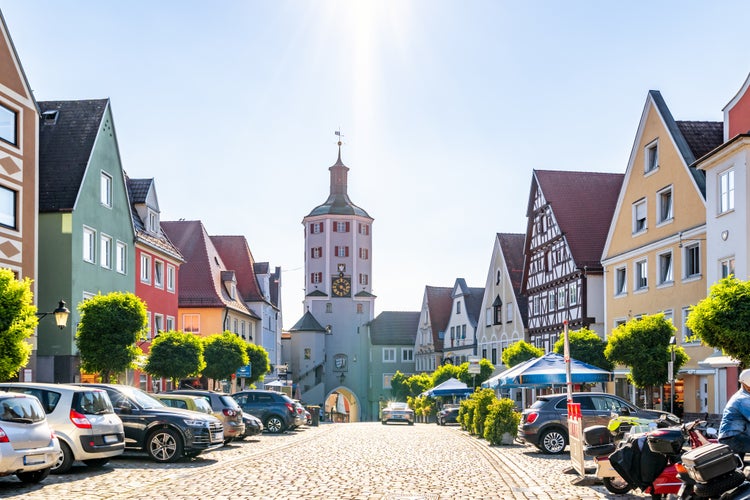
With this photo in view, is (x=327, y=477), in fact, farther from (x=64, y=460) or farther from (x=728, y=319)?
(x=728, y=319)

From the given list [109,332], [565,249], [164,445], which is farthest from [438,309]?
A: [164,445]

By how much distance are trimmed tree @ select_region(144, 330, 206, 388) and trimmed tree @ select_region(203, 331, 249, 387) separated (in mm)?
7640

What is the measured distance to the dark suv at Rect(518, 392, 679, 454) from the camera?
2281cm

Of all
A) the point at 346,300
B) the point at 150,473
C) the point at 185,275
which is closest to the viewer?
the point at 150,473

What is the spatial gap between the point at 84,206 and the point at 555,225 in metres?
24.9

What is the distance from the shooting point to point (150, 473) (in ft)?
55.9

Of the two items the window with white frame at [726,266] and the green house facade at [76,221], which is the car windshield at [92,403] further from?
the window with white frame at [726,266]

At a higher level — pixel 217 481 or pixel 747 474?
pixel 747 474

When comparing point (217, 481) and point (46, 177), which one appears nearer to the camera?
point (217, 481)

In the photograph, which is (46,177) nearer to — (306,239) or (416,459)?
(416,459)

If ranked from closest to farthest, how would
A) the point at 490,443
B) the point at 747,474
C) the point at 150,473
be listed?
the point at 747,474 → the point at 150,473 → the point at 490,443

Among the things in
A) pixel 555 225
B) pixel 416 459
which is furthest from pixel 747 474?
pixel 555 225

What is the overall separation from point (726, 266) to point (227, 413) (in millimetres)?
16099

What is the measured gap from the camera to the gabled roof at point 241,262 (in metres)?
69.2
